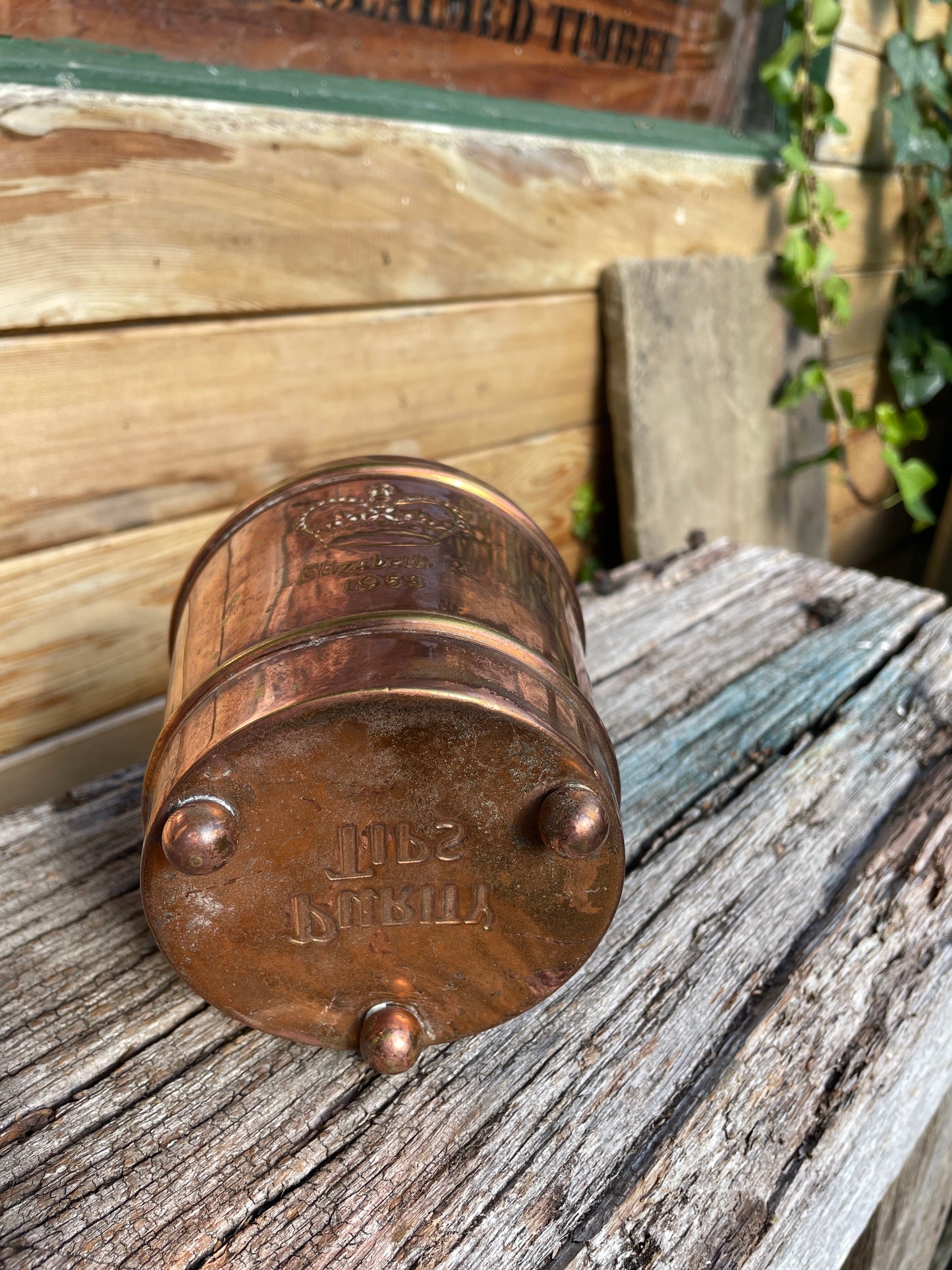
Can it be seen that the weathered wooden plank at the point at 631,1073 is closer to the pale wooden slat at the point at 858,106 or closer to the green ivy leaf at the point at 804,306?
the green ivy leaf at the point at 804,306

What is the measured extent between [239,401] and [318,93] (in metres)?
0.57

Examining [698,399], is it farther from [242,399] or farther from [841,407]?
[242,399]

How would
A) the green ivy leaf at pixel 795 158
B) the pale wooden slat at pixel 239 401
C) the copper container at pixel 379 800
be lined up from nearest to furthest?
the copper container at pixel 379 800 < the pale wooden slat at pixel 239 401 < the green ivy leaf at pixel 795 158

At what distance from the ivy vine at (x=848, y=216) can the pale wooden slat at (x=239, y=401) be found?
818 millimetres

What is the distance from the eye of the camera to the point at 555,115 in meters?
2.06

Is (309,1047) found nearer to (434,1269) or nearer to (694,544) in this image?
(434,1269)

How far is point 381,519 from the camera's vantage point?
99cm

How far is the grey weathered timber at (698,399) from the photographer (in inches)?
92.4

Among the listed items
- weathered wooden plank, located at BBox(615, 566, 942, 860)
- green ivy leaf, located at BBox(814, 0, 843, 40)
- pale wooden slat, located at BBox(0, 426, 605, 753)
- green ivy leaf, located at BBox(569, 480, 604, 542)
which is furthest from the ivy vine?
pale wooden slat, located at BBox(0, 426, 605, 753)

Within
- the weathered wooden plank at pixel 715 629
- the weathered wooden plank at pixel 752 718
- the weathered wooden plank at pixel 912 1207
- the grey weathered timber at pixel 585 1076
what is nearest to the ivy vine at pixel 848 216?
the weathered wooden plank at pixel 715 629

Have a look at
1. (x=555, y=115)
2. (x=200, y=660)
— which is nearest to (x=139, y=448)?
(x=200, y=660)

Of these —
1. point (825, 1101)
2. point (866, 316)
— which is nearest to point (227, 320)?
point (825, 1101)

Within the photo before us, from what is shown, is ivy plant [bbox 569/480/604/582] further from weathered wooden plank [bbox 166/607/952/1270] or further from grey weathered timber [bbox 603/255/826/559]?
weathered wooden plank [bbox 166/607/952/1270]

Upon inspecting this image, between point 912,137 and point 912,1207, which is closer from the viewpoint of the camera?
point 912,1207
